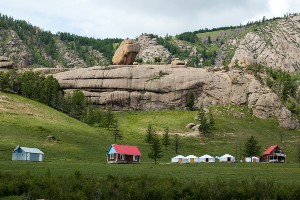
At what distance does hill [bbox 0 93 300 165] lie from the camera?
10581cm

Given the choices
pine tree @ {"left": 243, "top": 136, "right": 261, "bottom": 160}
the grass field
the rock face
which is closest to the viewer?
the grass field

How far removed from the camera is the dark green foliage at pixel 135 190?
130ft

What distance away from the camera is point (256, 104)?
174 metres

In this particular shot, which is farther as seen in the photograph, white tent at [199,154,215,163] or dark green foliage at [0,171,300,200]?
white tent at [199,154,215,163]

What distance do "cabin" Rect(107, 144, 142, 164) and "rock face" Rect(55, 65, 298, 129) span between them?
7909 cm

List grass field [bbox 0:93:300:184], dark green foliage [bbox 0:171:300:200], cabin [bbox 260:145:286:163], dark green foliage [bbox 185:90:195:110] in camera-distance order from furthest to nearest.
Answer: dark green foliage [bbox 185:90:195:110] → cabin [bbox 260:145:286:163] → grass field [bbox 0:93:300:184] → dark green foliage [bbox 0:171:300:200]

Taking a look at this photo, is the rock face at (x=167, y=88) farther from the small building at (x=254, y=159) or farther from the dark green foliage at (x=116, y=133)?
the small building at (x=254, y=159)

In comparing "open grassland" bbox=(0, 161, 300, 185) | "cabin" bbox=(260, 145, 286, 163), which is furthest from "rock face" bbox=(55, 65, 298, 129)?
"open grassland" bbox=(0, 161, 300, 185)

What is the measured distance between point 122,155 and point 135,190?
218ft

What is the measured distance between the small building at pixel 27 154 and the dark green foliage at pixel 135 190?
159ft

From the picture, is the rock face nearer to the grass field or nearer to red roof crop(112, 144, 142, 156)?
the grass field

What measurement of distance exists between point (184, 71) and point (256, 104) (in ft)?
121

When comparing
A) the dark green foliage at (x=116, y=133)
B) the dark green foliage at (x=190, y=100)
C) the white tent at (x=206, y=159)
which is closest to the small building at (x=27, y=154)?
the dark green foliage at (x=116, y=133)

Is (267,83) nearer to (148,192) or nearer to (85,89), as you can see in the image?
(85,89)
